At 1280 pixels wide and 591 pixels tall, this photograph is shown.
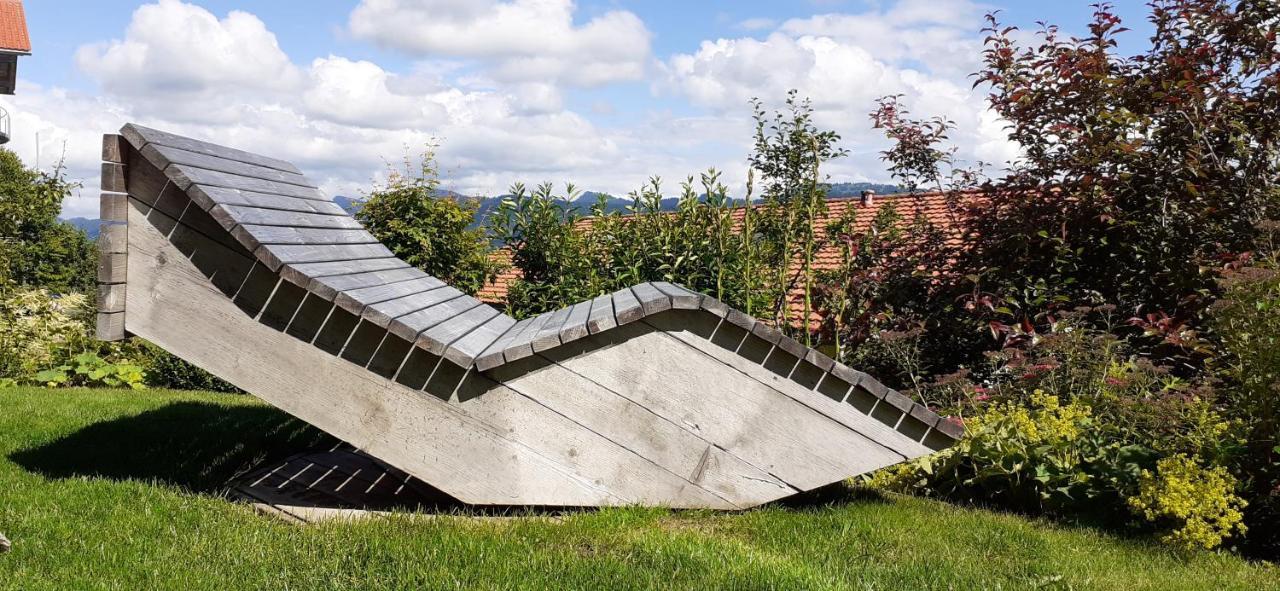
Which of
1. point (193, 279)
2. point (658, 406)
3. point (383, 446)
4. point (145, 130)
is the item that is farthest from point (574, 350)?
point (145, 130)

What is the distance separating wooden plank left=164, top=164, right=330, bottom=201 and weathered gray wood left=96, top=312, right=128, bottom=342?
70 centimetres

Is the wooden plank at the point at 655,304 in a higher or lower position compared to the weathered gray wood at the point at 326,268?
higher

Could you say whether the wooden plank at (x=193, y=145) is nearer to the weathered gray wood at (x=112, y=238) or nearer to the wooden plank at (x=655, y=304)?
the weathered gray wood at (x=112, y=238)

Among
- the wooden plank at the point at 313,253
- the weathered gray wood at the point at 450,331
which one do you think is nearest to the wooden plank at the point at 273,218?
the wooden plank at the point at 313,253

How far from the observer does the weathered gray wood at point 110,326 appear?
426 cm

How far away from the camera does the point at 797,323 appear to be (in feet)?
26.9

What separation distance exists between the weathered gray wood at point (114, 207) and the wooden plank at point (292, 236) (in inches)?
24.7

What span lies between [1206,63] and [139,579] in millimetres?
7298

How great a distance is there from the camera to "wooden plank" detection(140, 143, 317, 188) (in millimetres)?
4242

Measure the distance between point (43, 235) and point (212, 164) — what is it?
30.0m

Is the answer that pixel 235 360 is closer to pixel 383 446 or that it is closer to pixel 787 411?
pixel 383 446

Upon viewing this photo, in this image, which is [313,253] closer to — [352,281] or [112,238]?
[352,281]

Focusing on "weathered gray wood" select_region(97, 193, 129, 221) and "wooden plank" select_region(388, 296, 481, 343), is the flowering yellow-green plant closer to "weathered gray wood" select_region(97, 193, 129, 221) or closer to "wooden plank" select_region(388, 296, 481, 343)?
"wooden plank" select_region(388, 296, 481, 343)

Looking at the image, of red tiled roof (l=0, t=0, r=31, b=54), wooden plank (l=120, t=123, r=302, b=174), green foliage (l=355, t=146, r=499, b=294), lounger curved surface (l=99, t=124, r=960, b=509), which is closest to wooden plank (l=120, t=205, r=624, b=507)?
lounger curved surface (l=99, t=124, r=960, b=509)
